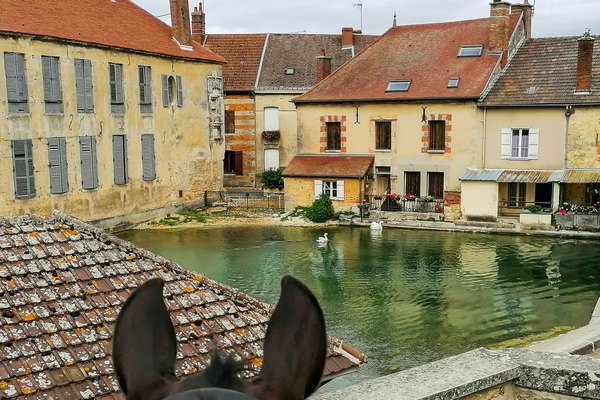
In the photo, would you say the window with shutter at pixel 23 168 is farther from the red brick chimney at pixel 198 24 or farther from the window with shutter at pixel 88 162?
the red brick chimney at pixel 198 24

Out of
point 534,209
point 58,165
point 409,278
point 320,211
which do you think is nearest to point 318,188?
point 320,211

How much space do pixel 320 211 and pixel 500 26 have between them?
1061cm

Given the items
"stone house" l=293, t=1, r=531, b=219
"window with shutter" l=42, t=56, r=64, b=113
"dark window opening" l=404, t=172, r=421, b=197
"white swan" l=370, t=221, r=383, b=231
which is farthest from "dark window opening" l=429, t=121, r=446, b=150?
"window with shutter" l=42, t=56, r=64, b=113

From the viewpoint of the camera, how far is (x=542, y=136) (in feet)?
83.0

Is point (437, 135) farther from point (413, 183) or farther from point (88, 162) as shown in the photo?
point (88, 162)

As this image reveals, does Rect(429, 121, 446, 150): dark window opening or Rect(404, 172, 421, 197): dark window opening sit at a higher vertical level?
Rect(429, 121, 446, 150): dark window opening

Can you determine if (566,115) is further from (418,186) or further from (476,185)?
(418,186)

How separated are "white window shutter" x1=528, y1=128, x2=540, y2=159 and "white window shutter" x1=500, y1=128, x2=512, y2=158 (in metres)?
0.77

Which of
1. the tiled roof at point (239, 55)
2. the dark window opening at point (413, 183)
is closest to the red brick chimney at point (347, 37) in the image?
the tiled roof at point (239, 55)

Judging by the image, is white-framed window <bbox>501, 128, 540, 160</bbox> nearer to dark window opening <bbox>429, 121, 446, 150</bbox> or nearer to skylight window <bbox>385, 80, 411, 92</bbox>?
dark window opening <bbox>429, 121, 446, 150</bbox>

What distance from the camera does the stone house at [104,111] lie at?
2077 centimetres

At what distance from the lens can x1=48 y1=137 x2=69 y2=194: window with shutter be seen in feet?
72.2

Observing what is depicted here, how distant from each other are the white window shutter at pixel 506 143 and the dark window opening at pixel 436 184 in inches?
105

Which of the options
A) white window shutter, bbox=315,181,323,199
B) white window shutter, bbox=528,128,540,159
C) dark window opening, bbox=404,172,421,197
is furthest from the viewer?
dark window opening, bbox=404,172,421,197
